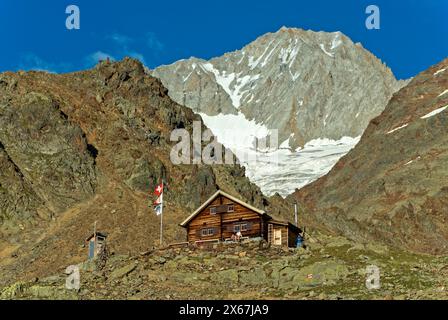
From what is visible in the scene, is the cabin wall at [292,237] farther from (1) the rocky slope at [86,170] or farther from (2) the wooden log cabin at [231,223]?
(1) the rocky slope at [86,170]

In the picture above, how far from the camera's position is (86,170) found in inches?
3836

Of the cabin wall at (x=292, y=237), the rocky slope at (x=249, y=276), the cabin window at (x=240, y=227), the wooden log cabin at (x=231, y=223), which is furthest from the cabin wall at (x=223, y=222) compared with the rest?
the cabin wall at (x=292, y=237)

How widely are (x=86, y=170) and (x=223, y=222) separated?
45.0 metres

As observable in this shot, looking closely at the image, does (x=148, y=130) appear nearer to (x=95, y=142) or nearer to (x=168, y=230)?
(x=95, y=142)

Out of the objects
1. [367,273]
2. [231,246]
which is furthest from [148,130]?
[367,273]

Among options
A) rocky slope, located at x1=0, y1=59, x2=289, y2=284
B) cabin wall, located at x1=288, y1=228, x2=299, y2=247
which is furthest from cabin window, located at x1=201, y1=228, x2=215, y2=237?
rocky slope, located at x1=0, y1=59, x2=289, y2=284

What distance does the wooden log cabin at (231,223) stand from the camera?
56.0 meters

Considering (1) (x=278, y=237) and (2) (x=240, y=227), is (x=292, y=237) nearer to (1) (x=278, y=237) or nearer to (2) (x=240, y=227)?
(1) (x=278, y=237)

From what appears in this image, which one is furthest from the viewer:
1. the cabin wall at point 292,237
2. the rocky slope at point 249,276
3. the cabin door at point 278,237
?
the cabin wall at point 292,237

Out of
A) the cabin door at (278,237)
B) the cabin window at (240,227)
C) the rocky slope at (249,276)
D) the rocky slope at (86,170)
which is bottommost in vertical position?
the rocky slope at (249,276)

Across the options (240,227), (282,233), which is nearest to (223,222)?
(240,227)

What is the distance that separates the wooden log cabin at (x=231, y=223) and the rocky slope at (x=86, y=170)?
67.4 feet

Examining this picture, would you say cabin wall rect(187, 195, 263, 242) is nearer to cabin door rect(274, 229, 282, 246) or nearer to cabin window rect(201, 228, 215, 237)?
cabin window rect(201, 228, 215, 237)
